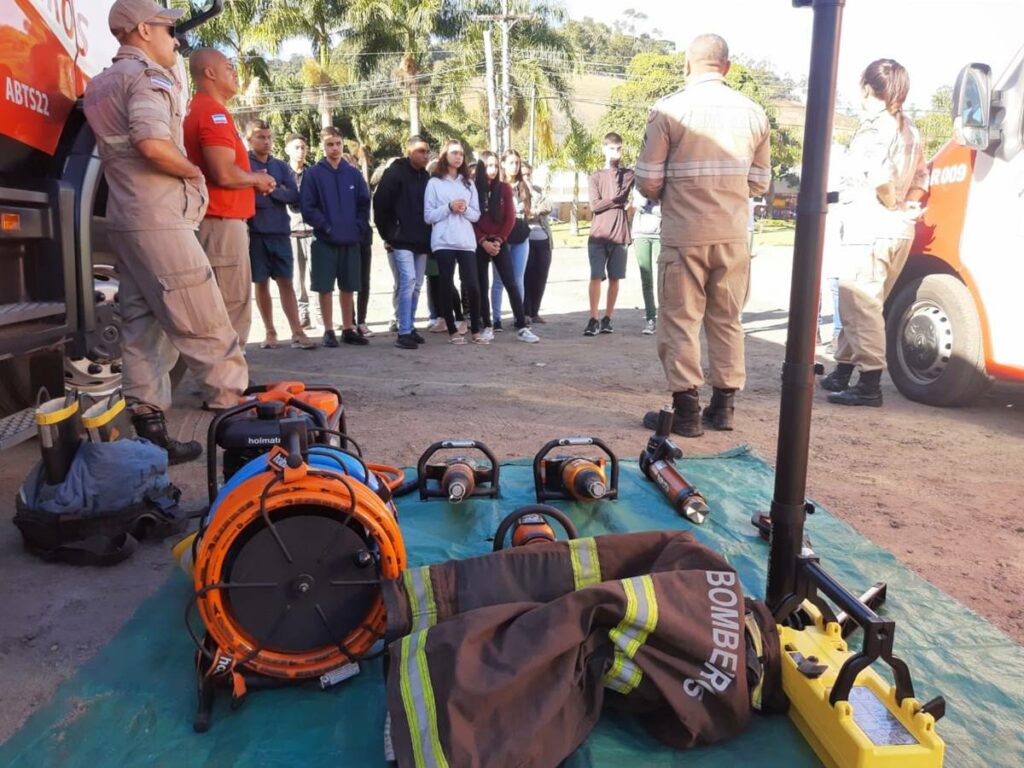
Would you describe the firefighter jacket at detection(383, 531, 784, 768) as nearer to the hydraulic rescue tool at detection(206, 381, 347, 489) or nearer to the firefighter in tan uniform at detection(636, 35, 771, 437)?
the hydraulic rescue tool at detection(206, 381, 347, 489)

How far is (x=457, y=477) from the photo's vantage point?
3531 mm

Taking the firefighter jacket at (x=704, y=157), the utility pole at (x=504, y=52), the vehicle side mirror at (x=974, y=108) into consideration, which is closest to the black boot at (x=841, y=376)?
the vehicle side mirror at (x=974, y=108)

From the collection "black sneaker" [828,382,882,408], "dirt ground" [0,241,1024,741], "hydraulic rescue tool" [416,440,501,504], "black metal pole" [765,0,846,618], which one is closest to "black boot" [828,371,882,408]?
"black sneaker" [828,382,882,408]

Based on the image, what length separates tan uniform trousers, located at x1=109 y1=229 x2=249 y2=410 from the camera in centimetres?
417

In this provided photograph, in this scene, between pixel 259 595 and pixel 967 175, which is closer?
pixel 259 595

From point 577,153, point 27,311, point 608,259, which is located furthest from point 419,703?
point 577,153

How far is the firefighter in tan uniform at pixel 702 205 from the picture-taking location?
469 cm

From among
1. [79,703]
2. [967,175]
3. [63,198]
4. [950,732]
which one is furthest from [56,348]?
[967,175]

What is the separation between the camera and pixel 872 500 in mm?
3957

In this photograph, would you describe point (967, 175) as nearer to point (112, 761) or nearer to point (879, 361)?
point (879, 361)

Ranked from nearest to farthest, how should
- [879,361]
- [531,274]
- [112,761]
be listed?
[112,761]
[879,361]
[531,274]

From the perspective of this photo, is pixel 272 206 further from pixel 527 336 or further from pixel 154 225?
pixel 154 225

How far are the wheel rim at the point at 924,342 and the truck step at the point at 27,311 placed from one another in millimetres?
5486

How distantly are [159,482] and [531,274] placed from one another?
7.10m
